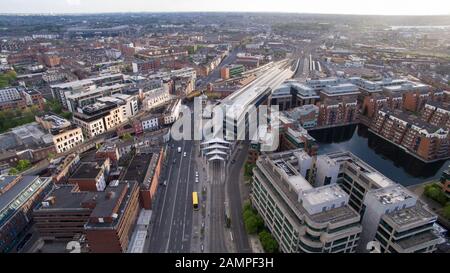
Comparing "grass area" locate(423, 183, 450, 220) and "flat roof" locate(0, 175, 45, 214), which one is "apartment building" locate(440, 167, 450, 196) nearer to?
"grass area" locate(423, 183, 450, 220)

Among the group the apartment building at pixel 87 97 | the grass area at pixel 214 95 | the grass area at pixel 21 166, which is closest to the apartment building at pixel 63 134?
the grass area at pixel 21 166

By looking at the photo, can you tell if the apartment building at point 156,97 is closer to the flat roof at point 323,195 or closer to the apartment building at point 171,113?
the apartment building at point 171,113

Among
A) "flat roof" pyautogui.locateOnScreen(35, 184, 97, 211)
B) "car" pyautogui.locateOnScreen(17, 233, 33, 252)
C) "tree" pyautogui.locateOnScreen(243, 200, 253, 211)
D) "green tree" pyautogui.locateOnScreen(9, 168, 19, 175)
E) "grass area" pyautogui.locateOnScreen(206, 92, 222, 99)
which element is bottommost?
"car" pyautogui.locateOnScreen(17, 233, 33, 252)

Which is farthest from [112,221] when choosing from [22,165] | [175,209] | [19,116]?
[19,116]

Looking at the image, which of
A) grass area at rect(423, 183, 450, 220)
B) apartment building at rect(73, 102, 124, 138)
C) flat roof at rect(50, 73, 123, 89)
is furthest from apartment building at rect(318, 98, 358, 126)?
flat roof at rect(50, 73, 123, 89)

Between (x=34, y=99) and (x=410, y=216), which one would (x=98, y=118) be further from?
(x=410, y=216)
